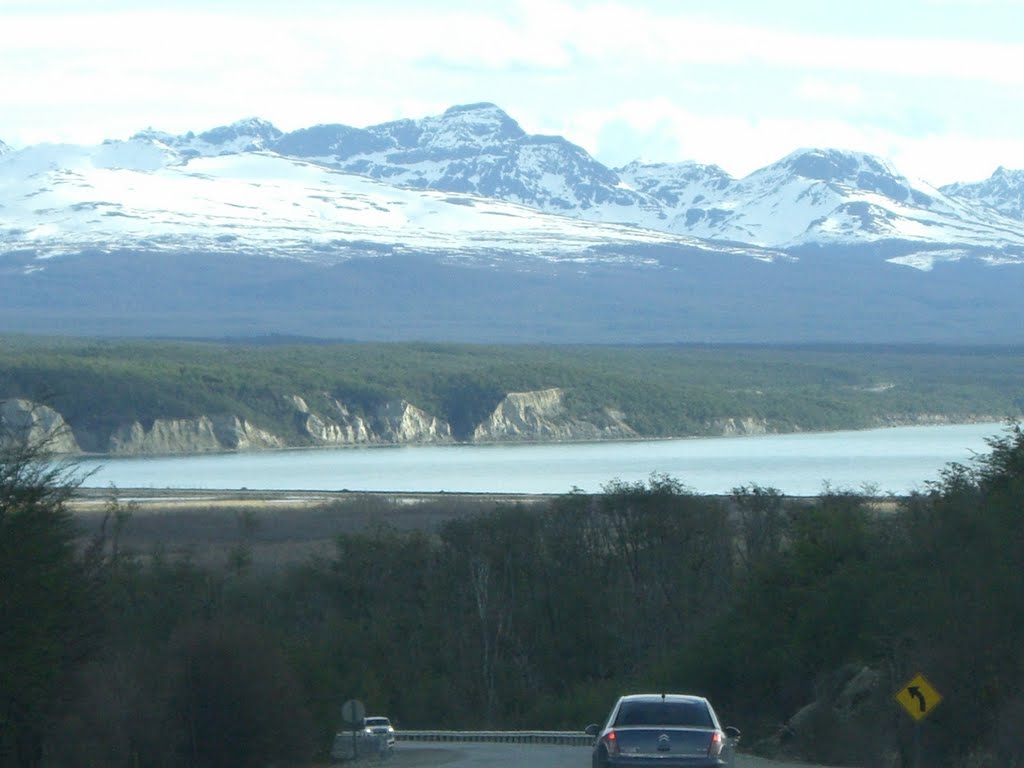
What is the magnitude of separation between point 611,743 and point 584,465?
78111 millimetres

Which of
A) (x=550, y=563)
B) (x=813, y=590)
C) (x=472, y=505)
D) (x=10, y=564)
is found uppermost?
(x=10, y=564)

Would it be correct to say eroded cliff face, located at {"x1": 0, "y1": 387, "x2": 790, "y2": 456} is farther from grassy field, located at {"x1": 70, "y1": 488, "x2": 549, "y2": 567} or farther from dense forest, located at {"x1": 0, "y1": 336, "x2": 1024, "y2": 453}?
grassy field, located at {"x1": 70, "y1": 488, "x2": 549, "y2": 567}

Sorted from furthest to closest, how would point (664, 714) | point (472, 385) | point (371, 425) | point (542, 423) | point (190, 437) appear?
point (472, 385)
point (542, 423)
point (371, 425)
point (190, 437)
point (664, 714)

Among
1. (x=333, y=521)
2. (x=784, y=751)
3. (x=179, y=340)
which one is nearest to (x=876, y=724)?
(x=784, y=751)

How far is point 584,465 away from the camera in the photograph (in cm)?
9456

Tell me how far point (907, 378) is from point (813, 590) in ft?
403

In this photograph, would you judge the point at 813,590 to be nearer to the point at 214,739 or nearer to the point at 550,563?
the point at 214,739

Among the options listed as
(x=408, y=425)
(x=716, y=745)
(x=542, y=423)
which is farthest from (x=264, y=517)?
(x=542, y=423)

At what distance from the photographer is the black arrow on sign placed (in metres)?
18.2

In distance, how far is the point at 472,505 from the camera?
216ft

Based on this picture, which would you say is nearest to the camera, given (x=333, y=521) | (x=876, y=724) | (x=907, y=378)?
(x=876, y=724)

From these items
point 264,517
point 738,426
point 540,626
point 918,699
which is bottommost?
point 738,426

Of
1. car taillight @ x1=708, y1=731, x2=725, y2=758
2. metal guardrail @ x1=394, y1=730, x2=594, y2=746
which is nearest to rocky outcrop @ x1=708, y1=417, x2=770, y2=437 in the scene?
metal guardrail @ x1=394, y1=730, x2=594, y2=746

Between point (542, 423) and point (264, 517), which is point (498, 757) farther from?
point (542, 423)
